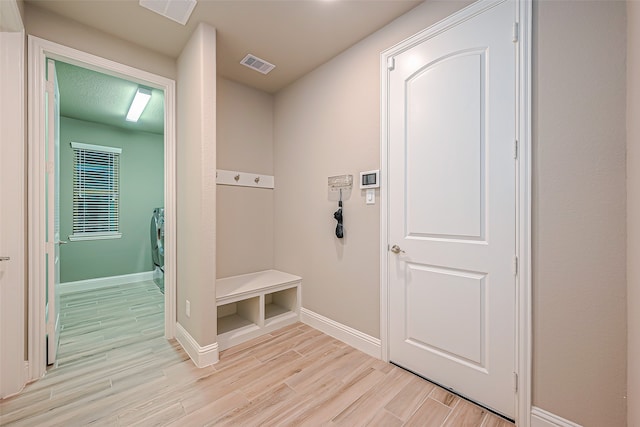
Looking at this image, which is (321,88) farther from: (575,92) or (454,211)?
(575,92)

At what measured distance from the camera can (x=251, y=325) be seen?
2.61 m

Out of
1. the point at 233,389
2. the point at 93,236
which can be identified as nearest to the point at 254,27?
the point at 233,389

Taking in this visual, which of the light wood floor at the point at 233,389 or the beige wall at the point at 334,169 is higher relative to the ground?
the beige wall at the point at 334,169

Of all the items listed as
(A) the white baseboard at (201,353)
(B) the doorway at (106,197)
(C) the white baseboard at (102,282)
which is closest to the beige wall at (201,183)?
(A) the white baseboard at (201,353)

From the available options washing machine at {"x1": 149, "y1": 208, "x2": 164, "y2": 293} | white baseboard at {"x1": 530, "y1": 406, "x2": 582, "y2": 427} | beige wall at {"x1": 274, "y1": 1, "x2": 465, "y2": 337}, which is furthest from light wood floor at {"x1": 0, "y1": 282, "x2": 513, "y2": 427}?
washing machine at {"x1": 149, "y1": 208, "x2": 164, "y2": 293}

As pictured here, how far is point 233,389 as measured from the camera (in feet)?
5.84

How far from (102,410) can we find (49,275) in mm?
1095

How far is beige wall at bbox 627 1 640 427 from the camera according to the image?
1.07 meters

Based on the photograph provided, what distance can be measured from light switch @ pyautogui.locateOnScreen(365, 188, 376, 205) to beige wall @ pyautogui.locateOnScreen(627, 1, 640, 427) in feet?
4.46

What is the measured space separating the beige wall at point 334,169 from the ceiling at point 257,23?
0.16 metres

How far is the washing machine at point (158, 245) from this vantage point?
4.14 metres

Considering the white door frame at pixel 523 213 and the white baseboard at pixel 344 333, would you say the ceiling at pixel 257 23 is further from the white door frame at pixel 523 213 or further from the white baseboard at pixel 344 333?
the white baseboard at pixel 344 333

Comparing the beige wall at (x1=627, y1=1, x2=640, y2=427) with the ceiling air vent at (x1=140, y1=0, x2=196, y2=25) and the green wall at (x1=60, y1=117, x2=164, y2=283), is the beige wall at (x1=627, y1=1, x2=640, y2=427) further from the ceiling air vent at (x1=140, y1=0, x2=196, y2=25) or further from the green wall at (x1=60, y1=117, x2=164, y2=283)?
the green wall at (x1=60, y1=117, x2=164, y2=283)

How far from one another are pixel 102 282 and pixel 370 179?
4.51 metres
